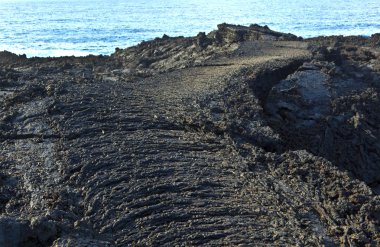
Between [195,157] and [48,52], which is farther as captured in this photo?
[48,52]

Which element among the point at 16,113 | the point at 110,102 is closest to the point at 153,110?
the point at 110,102

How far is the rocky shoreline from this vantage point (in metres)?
4.22

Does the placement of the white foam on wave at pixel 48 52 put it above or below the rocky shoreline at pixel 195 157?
below

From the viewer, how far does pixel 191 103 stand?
23.4ft

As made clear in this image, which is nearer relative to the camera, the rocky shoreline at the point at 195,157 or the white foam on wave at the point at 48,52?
the rocky shoreline at the point at 195,157

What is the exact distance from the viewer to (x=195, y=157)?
5465 millimetres

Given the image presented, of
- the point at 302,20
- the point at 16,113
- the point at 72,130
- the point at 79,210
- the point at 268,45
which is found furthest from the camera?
the point at 302,20

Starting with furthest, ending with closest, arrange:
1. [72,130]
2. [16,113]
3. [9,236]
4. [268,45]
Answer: [268,45]
[16,113]
[72,130]
[9,236]

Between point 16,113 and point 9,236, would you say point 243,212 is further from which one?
point 16,113

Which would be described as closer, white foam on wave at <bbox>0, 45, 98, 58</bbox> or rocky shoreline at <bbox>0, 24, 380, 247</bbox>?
rocky shoreline at <bbox>0, 24, 380, 247</bbox>

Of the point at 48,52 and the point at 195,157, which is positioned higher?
the point at 195,157

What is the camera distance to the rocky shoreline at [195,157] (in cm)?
422

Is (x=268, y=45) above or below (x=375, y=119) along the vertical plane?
above

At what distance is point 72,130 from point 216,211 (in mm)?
2261
